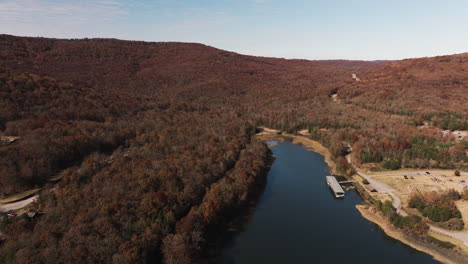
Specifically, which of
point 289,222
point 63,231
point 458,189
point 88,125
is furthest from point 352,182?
Answer: point 88,125

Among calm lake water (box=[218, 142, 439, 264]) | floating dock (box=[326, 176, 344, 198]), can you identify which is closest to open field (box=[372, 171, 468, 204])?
calm lake water (box=[218, 142, 439, 264])

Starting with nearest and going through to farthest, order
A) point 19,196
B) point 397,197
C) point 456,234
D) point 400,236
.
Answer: point 456,234, point 400,236, point 19,196, point 397,197

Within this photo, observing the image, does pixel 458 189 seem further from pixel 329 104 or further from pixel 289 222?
pixel 329 104

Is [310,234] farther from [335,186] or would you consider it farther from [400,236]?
[335,186]

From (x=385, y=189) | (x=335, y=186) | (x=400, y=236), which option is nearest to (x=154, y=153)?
(x=335, y=186)

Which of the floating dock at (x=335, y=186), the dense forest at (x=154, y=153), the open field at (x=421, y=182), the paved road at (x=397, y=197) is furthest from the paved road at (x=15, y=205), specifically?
the open field at (x=421, y=182)

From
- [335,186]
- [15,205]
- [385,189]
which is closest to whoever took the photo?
[15,205]

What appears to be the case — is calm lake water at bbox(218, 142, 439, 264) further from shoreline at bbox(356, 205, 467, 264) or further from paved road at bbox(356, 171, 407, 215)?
paved road at bbox(356, 171, 407, 215)

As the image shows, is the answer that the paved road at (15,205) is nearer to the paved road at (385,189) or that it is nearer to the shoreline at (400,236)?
the shoreline at (400,236)
